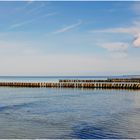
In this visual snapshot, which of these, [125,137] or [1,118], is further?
[1,118]

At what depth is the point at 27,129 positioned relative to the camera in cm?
3278

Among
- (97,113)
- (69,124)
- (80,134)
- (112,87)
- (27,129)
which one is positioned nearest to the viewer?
(80,134)

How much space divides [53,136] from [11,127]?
6.25 metres

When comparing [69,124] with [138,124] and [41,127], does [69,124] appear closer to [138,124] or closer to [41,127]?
[41,127]

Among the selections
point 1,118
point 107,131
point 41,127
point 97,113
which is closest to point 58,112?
point 97,113

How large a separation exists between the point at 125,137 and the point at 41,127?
8717mm

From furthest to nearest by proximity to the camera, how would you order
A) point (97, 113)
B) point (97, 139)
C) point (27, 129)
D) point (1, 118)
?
point (97, 113) → point (1, 118) → point (27, 129) → point (97, 139)

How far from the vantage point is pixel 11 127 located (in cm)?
3391

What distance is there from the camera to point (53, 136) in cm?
2933

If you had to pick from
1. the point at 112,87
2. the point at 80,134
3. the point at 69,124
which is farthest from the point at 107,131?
the point at 112,87

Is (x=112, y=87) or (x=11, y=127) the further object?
(x=112, y=87)

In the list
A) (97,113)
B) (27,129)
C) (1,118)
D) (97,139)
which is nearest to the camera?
(97,139)

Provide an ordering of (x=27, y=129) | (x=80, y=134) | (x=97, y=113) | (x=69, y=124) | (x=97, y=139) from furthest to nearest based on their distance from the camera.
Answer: (x=97, y=113) < (x=69, y=124) < (x=27, y=129) < (x=80, y=134) < (x=97, y=139)

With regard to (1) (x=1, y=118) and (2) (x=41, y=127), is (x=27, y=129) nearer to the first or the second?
(2) (x=41, y=127)
